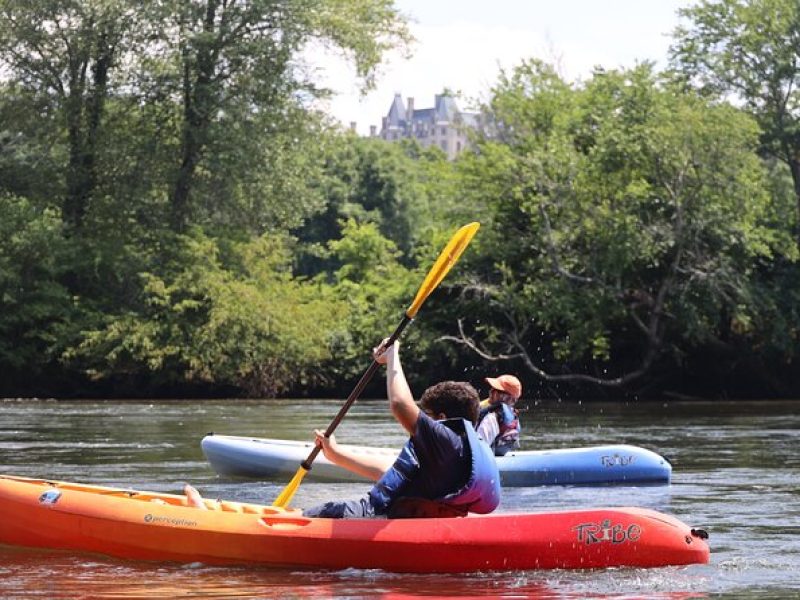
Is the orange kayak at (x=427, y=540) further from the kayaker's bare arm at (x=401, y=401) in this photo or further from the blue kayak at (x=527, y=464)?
the blue kayak at (x=527, y=464)

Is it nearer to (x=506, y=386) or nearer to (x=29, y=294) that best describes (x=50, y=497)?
(x=506, y=386)

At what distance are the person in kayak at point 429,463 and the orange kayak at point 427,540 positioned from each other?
0.11 meters

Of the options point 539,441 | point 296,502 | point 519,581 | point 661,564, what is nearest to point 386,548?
point 519,581

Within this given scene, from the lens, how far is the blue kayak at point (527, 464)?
1431 centimetres

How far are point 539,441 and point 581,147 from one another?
15.7 m

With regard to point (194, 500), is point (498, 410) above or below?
above

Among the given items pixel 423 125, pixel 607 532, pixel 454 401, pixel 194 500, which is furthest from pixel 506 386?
pixel 423 125

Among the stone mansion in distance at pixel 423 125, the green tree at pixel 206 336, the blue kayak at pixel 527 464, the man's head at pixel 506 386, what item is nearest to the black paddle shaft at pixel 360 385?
the man's head at pixel 506 386

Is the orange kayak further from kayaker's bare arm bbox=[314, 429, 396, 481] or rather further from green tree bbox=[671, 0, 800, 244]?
green tree bbox=[671, 0, 800, 244]

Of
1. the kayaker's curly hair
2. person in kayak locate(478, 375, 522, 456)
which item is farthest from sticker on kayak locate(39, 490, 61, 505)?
person in kayak locate(478, 375, 522, 456)

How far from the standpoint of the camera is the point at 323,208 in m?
39.0

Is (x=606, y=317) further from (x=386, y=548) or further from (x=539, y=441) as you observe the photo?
(x=386, y=548)

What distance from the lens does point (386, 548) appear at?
8.56 m

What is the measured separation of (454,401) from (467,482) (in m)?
0.55
